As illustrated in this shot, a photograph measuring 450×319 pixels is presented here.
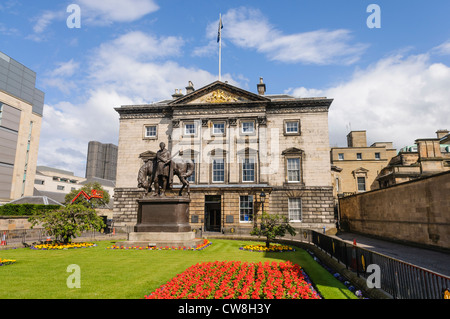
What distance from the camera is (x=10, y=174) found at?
2143 inches

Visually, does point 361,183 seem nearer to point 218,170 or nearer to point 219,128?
point 218,170

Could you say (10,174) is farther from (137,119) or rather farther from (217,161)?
(217,161)

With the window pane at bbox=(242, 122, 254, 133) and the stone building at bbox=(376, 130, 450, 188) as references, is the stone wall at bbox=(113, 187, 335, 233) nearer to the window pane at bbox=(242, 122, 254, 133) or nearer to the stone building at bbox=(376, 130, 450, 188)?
the window pane at bbox=(242, 122, 254, 133)

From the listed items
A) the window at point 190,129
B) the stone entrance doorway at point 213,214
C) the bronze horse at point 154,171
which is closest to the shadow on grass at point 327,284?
the bronze horse at point 154,171

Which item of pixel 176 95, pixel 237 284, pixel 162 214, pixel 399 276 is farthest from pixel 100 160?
pixel 399 276

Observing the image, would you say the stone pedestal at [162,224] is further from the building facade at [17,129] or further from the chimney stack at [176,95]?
the building facade at [17,129]

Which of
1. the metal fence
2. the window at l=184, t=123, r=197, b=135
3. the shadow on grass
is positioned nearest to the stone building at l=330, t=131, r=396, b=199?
the window at l=184, t=123, r=197, b=135

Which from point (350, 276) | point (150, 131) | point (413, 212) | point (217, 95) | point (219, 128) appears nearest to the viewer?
point (350, 276)

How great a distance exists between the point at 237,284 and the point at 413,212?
15.1 metres

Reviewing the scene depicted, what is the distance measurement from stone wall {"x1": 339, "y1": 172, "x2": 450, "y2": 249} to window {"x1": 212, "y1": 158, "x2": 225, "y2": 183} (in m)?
15.4

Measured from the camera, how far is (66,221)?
1741 centimetres

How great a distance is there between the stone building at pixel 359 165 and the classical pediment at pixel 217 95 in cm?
2906

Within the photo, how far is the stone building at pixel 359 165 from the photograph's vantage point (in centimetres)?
5388
